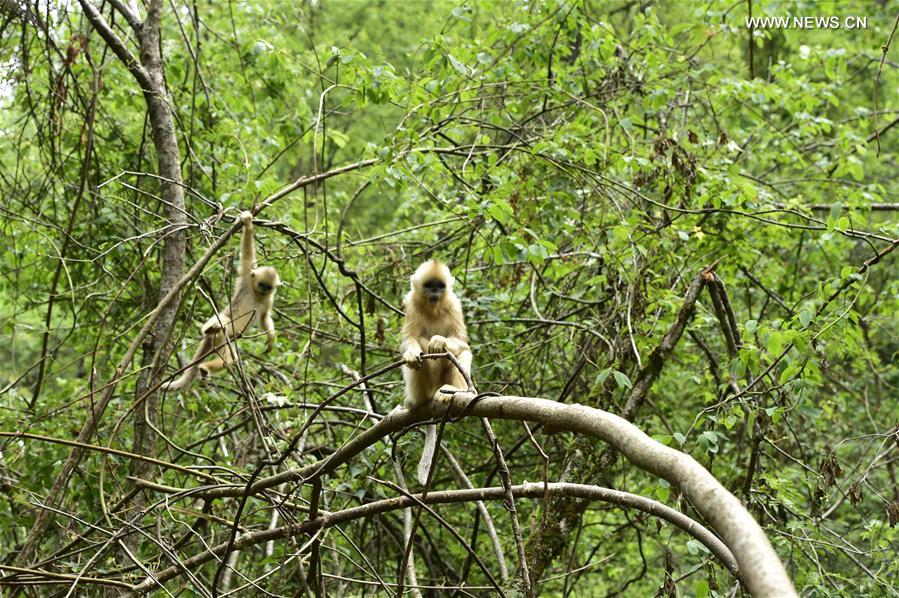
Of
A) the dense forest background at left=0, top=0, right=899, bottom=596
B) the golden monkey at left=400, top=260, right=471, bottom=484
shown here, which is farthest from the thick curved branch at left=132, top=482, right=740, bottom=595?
the golden monkey at left=400, top=260, right=471, bottom=484

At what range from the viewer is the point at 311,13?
17391 mm

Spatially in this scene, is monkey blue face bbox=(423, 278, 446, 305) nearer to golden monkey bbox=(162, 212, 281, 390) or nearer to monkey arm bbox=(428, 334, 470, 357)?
monkey arm bbox=(428, 334, 470, 357)

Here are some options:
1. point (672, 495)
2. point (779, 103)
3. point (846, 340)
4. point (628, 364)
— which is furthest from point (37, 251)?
point (779, 103)

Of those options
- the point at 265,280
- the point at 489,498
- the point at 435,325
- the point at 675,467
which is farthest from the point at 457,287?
the point at 675,467

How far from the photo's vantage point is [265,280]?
716cm

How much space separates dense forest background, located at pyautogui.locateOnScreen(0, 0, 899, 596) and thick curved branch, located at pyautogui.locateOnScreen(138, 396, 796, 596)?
3.30ft

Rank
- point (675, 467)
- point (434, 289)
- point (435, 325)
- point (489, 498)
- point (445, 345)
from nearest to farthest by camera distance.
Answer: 1. point (675, 467)
2. point (489, 498)
3. point (445, 345)
4. point (434, 289)
5. point (435, 325)

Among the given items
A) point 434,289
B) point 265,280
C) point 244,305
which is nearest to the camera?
point 434,289

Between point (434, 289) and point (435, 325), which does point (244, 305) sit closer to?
point (435, 325)

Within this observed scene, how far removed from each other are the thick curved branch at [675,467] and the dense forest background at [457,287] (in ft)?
3.30

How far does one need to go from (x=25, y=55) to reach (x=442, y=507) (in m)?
5.55

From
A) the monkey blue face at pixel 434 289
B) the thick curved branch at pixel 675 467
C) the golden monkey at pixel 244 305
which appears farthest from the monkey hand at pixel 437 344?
the golden monkey at pixel 244 305

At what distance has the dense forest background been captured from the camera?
15.3 feet

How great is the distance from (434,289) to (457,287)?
2104 millimetres
